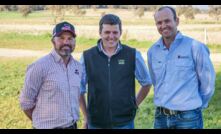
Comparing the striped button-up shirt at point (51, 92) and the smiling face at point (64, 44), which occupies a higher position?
the smiling face at point (64, 44)

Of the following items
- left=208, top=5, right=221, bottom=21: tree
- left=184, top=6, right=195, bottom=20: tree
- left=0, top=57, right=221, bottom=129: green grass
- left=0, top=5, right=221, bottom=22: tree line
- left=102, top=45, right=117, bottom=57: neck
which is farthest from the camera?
left=184, top=6, right=195, bottom=20: tree

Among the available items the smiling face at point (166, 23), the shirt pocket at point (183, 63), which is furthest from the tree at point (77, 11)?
the shirt pocket at point (183, 63)

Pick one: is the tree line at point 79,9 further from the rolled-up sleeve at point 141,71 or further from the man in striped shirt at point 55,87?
the man in striped shirt at point 55,87

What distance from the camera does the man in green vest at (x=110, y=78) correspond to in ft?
10.9

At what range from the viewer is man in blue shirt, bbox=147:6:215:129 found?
3.26 metres

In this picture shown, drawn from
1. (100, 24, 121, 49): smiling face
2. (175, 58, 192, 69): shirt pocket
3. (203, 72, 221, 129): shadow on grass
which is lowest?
(203, 72, 221, 129): shadow on grass

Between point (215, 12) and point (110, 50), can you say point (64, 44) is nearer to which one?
point (110, 50)

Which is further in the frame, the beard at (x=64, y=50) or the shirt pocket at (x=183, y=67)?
the shirt pocket at (x=183, y=67)

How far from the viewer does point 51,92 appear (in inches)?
115

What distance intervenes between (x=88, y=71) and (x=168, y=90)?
0.65 meters

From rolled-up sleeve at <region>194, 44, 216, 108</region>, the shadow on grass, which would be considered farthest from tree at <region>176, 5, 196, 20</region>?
rolled-up sleeve at <region>194, 44, 216, 108</region>

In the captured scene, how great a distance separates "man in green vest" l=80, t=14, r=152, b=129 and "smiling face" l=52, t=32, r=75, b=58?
1.25 ft

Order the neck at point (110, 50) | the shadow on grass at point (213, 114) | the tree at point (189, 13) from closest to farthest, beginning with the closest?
1. the neck at point (110, 50)
2. the shadow on grass at point (213, 114)
3. the tree at point (189, 13)

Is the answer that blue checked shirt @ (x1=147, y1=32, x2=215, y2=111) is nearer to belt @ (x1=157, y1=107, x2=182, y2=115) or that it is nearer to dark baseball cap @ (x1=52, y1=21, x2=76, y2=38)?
belt @ (x1=157, y1=107, x2=182, y2=115)
